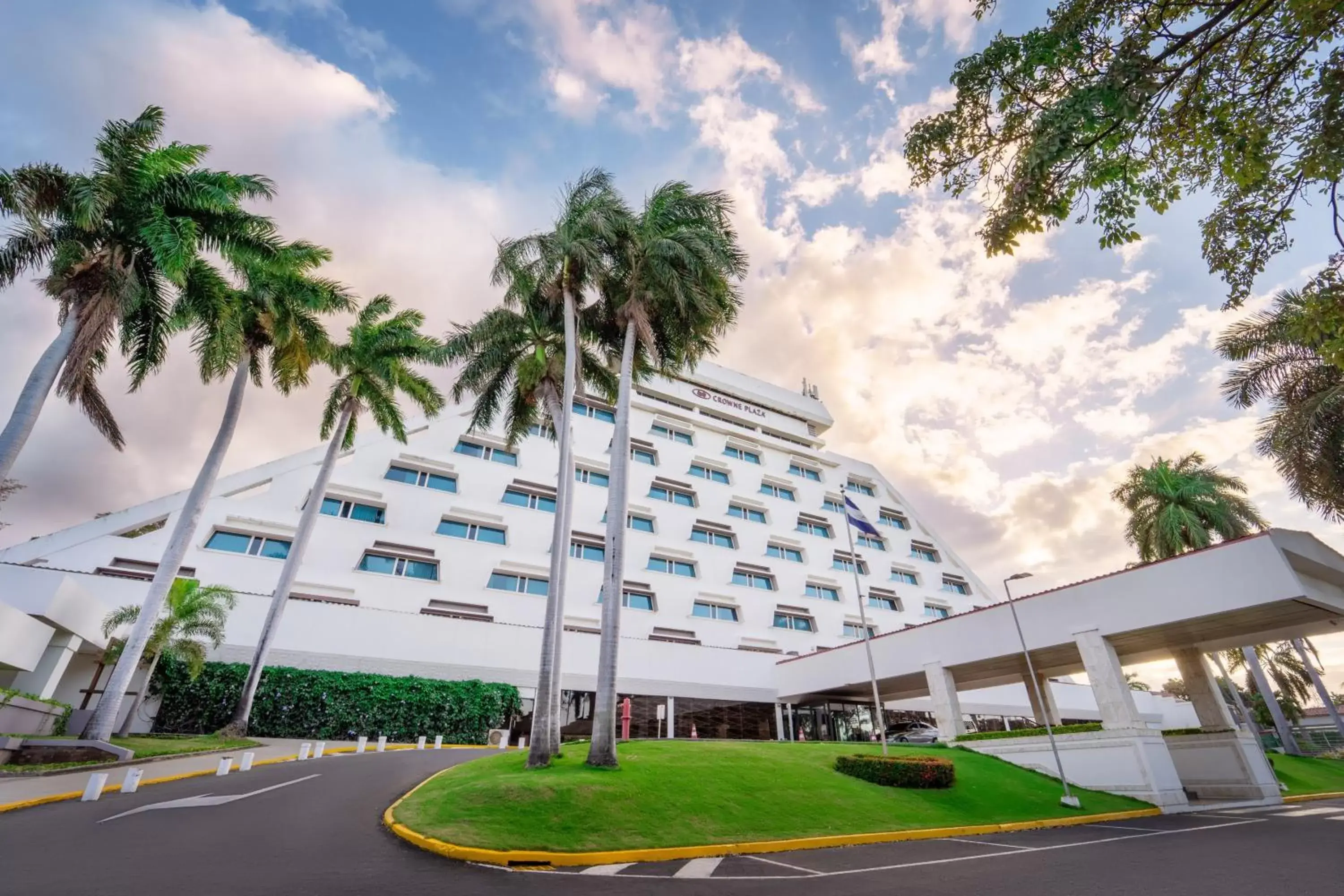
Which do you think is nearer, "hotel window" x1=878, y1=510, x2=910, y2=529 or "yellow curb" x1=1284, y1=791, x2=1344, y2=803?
"yellow curb" x1=1284, y1=791, x2=1344, y2=803

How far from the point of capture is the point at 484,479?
35.5 metres

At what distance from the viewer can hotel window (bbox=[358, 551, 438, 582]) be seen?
29875 millimetres

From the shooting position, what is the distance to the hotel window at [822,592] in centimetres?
4162

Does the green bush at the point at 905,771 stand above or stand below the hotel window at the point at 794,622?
below

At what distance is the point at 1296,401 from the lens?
57.4ft

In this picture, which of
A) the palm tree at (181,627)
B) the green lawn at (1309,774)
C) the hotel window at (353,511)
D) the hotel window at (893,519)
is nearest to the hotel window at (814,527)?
the hotel window at (893,519)

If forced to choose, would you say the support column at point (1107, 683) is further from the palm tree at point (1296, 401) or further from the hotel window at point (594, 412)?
the hotel window at point (594, 412)

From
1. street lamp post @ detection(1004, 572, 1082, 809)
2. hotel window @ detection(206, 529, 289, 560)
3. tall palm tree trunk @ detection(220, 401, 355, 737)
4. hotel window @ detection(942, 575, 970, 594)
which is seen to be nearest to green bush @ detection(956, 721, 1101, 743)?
street lamp post @ detection(1004, 572, 1082, 809)

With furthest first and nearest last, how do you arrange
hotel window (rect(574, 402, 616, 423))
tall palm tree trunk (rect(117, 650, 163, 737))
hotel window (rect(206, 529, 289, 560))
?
hotel window (rect(574, 402, 616, 423)) → hotel window (rect(206, 529, 289, 560)) → tall palm tree trunk (rect(117, 650, 163, 737))

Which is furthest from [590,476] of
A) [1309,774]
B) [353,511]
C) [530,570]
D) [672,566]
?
[1309,774]

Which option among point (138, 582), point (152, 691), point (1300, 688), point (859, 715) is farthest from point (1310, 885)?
point (1300, 688)

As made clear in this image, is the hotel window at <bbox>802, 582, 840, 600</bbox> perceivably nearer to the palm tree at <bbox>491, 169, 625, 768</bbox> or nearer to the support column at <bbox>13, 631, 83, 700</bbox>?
the palm tree at <bbox>491, 169, 625, 768</bbox>

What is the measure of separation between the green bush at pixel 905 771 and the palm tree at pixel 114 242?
22133 millimetres

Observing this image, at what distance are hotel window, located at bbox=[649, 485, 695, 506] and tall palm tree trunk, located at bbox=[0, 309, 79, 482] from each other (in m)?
29.5
